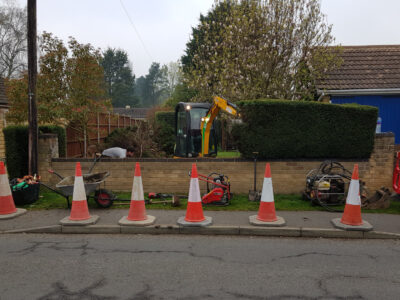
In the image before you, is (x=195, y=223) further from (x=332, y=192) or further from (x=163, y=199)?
(x=332, y=192)

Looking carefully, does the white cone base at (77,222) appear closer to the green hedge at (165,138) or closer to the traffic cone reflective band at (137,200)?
the traffic cone reflective band at (137,200)

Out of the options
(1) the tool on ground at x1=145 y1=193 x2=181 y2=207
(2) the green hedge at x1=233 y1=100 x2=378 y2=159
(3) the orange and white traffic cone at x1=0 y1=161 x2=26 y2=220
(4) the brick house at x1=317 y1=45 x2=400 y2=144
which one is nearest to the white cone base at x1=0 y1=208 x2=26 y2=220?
(3) the orange and white traffic cone at x1=0 y1=161 x2=26 y2=220

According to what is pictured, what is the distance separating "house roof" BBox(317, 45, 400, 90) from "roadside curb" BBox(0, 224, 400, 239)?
26.1 ft

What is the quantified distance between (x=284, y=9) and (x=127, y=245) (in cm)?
1156

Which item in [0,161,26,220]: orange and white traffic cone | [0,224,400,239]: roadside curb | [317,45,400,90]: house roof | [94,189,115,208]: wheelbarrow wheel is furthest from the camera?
[317,45,400,90]: house roof

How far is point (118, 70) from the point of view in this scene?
63.9 m

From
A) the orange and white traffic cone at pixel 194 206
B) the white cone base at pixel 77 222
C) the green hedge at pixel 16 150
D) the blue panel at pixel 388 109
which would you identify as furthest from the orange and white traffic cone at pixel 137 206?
the blue panel at pixel 388 109

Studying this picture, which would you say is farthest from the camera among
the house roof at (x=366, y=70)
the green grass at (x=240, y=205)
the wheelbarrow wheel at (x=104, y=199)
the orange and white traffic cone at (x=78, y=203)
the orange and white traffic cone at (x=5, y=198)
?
the house roof at (x=366, y=70)

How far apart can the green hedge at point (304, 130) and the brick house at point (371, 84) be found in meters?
4.22

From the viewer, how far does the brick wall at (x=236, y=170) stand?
797cm

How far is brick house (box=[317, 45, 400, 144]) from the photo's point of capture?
11.7 meters

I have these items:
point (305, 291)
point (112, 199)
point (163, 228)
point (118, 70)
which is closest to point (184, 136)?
point (112, 199)

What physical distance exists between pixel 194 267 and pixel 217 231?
1.50 metres

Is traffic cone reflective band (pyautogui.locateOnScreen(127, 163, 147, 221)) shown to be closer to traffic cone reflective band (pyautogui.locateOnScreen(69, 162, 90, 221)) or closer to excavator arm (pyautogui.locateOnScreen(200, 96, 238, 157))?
traffic cone reflective band (pyautogui.locateOnScreen(69, 162, 90, 221))
